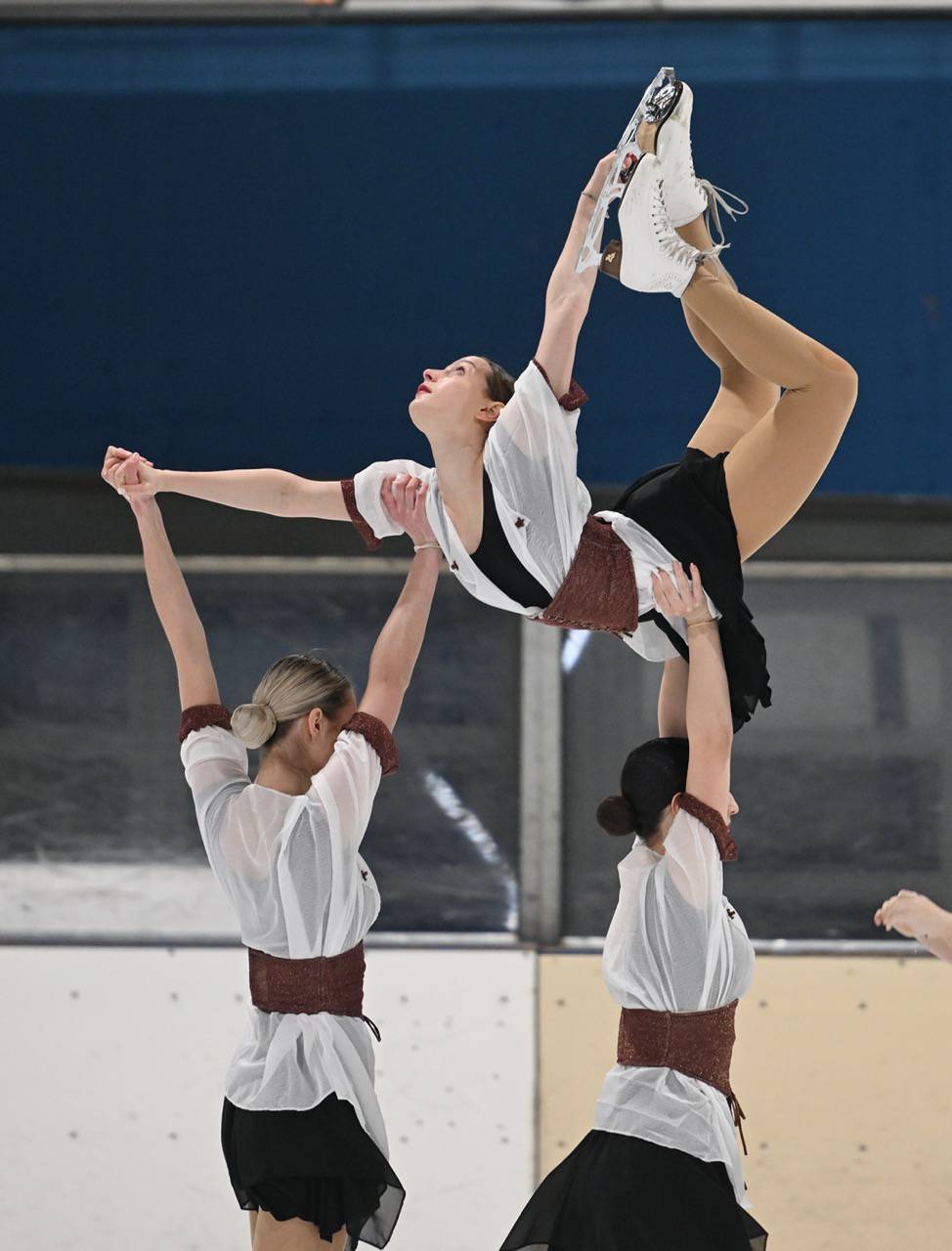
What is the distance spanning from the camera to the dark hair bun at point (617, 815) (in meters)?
2.65

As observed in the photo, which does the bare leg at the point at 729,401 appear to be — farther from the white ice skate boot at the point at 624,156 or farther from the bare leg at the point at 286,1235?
the bare leg at the point at 286,1235

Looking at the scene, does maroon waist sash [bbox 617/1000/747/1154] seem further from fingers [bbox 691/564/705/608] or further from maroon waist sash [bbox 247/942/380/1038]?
fingers [bbox 691/564/705/608]

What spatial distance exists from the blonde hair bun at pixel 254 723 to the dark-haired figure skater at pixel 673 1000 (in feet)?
2.22

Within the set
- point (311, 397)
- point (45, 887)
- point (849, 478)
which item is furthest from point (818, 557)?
point (45, 887)

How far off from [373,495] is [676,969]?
105 centimetres

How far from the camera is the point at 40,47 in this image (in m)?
4.82

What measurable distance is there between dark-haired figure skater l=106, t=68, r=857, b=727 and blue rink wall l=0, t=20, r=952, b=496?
1941mm

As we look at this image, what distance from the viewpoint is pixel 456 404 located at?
2.56 metres

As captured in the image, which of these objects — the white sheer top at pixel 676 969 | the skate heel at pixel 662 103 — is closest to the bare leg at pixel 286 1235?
the white sheer top at pixel 676 969

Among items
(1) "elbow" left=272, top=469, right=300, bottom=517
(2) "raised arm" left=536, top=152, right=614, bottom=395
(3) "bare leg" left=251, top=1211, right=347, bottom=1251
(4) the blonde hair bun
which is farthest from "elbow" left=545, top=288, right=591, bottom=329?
(3) "bare leg" left=251, top=1211, right=347, bottom=1251

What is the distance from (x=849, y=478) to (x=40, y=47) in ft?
9.79

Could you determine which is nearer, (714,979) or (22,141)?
(714,979)

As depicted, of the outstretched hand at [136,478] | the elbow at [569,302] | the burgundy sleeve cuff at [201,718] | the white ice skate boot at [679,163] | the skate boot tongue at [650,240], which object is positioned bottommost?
the burgundy sleeve cuff at [201,718]

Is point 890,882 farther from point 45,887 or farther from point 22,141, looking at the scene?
point 22,141
